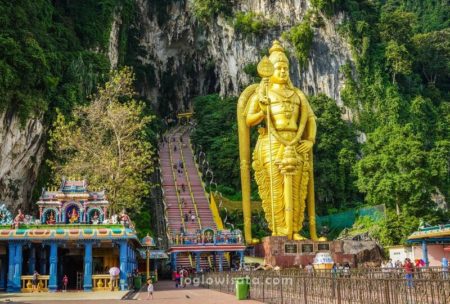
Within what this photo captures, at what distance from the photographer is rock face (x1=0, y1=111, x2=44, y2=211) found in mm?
22672

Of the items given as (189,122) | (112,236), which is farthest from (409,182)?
(189,122)

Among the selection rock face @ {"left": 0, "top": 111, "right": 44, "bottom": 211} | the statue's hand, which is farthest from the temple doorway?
the statue's hand

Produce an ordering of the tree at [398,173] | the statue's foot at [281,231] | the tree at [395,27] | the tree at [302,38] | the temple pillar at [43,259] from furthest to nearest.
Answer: the tree at [395,27] → the tree at [302,38] → the tree at [398,173] → the statue's foot at [281,231] → the temple pillar at [43,259]

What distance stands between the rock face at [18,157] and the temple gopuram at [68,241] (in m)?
4.30

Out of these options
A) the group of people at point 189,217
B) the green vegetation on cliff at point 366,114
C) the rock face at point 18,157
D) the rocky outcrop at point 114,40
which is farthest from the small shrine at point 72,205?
the rocky outcrop at point 114,40

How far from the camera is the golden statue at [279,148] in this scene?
22.0 meters

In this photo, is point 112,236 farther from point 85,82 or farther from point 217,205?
point 217,205

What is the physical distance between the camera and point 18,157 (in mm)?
23578

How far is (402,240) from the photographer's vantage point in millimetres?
25438

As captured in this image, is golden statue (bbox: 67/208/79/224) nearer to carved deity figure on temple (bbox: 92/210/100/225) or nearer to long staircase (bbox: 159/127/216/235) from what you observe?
carved deity figure on temple (bbox: 92/210/100/225)

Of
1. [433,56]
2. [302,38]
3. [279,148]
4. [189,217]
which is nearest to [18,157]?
[189,217]

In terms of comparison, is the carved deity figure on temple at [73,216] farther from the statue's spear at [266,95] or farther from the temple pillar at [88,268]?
the statue's spear at [266,95]

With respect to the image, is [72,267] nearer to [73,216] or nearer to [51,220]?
[73,216]

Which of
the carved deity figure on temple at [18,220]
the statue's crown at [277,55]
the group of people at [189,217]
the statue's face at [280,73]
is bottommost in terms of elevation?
the carved deity figure on temple at [18,220]
